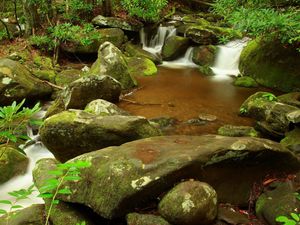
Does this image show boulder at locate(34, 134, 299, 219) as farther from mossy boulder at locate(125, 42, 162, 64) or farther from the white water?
mossy boulder at locate(125, 42, 162, 64)

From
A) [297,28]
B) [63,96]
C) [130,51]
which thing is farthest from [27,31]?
[297,28]

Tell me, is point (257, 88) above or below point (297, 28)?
below

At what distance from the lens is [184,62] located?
1303cm

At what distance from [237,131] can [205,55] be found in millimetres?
6626

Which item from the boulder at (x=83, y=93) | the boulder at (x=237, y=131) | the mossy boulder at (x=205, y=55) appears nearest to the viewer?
the boulder at (x=237, y=131)

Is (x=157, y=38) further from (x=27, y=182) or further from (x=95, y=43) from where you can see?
(x=27, y=182)

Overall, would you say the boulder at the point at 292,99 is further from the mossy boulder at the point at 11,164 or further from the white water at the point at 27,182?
the mossy boulder at the point at 11,164

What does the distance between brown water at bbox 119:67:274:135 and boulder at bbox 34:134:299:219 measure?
2435 mm

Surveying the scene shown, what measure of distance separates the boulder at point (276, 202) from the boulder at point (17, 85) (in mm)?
6298

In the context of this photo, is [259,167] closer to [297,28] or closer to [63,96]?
[297,28]

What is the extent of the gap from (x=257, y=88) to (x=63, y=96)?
18.7 feet

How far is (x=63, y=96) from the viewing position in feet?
25.0

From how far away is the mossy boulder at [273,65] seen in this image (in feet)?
30.9

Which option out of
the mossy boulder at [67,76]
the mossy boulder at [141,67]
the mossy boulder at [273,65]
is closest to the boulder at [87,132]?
the mossy boulder at [67,76]
